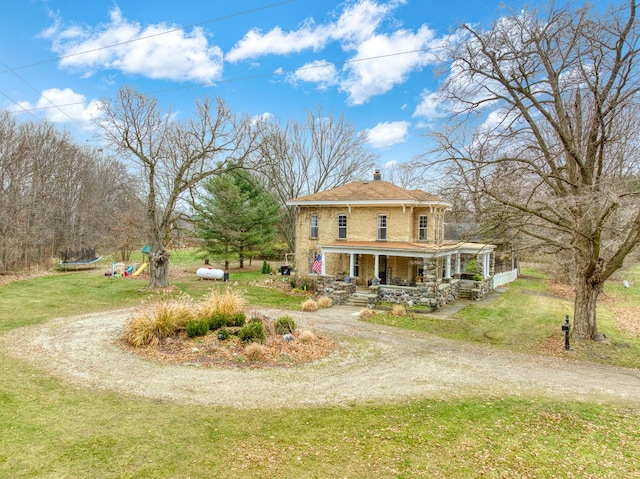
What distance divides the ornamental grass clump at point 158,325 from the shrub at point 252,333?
1748 mm

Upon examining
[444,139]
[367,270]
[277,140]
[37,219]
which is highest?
[277,140]

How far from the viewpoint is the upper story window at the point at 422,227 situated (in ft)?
74.5

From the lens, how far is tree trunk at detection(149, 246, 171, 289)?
21531 millimetres

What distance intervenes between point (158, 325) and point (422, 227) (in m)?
15.9

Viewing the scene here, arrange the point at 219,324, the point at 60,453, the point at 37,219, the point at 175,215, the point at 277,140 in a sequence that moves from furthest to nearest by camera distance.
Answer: the point at 277,140 → the point at 37,219 → the point at 175,215 → the point at 219,324 → the point at 60,453

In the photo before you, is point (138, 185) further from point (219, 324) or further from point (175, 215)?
point (219, 324)

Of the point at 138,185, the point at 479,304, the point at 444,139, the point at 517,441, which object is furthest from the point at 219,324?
the point at 138,185

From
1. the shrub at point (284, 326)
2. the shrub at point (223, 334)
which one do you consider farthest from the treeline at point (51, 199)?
the shrub at point (284, 326)

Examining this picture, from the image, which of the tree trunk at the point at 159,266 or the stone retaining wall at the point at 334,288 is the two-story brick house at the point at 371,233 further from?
the tree trunk at the point at 159,266

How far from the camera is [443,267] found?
25.2 meters

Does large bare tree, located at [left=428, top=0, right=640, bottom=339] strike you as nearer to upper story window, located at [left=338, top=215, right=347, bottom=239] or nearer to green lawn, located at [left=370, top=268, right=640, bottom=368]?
green lawn, located at [left=370, top=268, right=640, bottom=368]

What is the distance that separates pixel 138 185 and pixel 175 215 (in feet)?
55.0

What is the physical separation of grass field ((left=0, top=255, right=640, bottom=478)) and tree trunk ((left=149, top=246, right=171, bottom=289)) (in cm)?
1247

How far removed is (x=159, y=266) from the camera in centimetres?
2173
